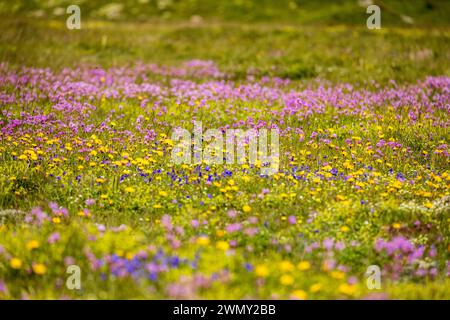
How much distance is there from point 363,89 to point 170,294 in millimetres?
9353

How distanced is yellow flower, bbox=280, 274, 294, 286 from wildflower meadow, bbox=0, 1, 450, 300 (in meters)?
0.06

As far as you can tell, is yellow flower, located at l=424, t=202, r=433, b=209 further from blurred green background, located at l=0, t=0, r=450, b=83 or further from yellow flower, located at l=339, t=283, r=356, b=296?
blurred green background, located at l=0, t=0, r=450, b=83

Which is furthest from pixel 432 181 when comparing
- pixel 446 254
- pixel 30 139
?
pixel 30 139

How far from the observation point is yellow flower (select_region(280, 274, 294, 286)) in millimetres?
3891

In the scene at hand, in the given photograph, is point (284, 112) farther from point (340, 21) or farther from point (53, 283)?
point (340, 21)

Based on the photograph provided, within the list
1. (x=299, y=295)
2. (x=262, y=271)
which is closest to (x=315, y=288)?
(x=299, y=295)

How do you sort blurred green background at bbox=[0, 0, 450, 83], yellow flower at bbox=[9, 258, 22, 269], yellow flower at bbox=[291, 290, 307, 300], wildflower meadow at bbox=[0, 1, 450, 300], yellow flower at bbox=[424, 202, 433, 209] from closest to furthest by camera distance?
yellow flower at bbox=[291, 290, 307, 300]
yellow flower at bbox=[9, 258, 22, 269]
wildflower meadow at bbox=[0, 1, 450, 300]
yellow flower at bbox=[424, 202, 433, 209]
blurred green background at bbox=[0, 0, 450, 83]

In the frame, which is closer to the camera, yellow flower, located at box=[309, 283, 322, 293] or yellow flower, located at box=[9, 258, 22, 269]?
yellow flower, located at box=[309, 283, 322, 293]

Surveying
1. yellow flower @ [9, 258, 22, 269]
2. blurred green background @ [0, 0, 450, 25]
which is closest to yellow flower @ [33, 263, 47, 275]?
yellow flower @ [9, 258, 22, 269]

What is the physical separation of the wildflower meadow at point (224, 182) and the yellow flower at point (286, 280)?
59 millimetres

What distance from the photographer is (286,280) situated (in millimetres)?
3891

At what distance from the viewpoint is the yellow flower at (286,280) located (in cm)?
389

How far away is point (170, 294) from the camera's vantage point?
3.83m

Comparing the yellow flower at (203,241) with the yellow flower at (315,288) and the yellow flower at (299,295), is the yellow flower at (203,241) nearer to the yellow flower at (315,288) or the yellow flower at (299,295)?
the yellow flower at (299,295)
